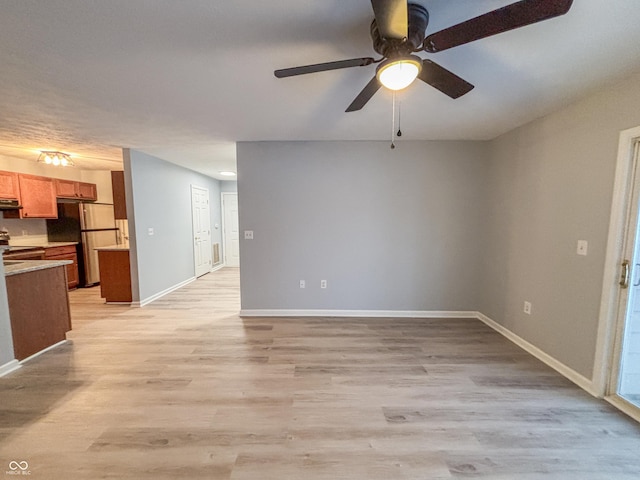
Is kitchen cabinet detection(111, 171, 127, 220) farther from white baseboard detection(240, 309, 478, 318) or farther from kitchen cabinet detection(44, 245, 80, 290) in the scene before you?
white baseboard detection(240, 309, 478, 318)

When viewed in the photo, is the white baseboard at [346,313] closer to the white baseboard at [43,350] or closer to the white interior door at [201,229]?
the white baseboard at [43,350]

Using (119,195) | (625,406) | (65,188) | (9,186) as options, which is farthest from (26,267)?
(625,406)

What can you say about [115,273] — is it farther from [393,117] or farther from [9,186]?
[393,117]

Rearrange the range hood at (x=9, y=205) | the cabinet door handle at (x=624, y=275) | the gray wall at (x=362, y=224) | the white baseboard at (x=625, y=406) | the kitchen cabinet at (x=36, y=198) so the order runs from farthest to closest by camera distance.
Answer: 1. the kitchen cabinet at (x=36, y=198)
2. the range hood at (x=9, y=205)
3. the gray wall at (x=362, y=224)
4. the cabinet door handle at (x=624, y=275)
5. the white baseboard at (x=625, y=406)

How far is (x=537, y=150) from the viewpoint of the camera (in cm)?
267

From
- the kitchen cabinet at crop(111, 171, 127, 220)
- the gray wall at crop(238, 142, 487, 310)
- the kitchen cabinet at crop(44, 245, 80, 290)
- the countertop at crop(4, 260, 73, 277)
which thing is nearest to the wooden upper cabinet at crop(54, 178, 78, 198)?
the kitchen cabinet at crop(44, 245, 80, 290)

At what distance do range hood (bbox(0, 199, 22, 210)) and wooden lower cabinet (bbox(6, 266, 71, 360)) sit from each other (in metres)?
2.41

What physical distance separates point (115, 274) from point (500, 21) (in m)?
5.19

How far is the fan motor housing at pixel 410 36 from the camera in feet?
4.07

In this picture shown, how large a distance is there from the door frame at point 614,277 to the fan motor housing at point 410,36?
1750mm

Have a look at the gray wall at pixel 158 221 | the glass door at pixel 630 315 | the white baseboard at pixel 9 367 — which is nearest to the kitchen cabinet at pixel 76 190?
the gray wall at pixel 158 221

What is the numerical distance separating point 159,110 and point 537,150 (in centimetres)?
363

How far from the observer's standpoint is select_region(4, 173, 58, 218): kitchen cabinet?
4387 millimetres

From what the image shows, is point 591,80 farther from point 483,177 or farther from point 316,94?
point 316,94
